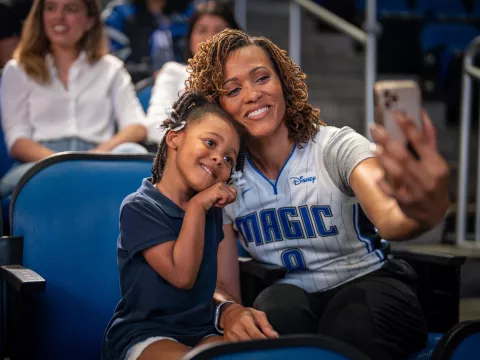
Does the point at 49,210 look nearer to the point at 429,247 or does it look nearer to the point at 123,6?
the point at 123,6

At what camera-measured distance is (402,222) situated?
1.12m

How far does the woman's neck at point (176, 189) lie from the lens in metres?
1.43

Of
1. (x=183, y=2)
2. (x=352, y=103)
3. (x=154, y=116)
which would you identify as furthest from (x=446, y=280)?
(x=352, y=103)

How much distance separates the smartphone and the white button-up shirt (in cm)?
162

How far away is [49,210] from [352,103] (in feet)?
10.7

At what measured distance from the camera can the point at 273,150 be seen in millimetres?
1586

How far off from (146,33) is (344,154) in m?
2.22

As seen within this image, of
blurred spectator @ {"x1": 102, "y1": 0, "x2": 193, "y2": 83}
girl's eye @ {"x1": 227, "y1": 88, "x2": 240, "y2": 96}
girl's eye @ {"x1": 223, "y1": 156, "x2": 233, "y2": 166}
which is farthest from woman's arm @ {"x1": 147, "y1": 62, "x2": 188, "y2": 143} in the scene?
girl's eye @ {"x1": 223, "y1": 156, "x2": 233, "y2": 166}

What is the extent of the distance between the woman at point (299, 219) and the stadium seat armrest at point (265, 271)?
0.08 feet

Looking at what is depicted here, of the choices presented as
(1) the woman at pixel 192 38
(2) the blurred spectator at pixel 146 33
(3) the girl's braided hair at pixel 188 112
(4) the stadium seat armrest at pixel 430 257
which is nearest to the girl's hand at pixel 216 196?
(3) the girl's braided hair at pixel 188 112

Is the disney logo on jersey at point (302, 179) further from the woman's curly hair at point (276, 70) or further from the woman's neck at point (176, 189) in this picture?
the woman's neck at point (176, 189)

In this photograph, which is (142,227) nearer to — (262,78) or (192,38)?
(262,78)

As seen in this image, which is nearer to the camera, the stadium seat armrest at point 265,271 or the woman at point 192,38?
the stadium seat armrest at point 265,271

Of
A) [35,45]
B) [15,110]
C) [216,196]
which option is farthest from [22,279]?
[35,45]
